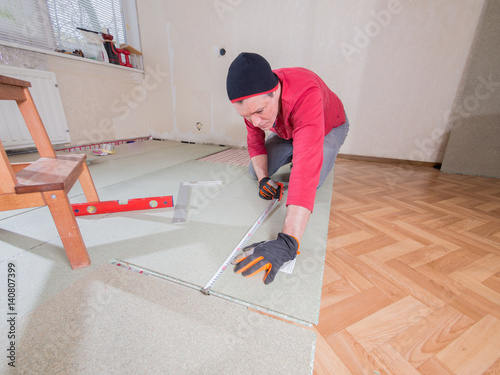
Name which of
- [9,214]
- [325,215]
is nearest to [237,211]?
[325,215]

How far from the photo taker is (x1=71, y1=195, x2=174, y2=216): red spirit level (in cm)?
117

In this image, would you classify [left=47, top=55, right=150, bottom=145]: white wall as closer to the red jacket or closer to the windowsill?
the windowsill

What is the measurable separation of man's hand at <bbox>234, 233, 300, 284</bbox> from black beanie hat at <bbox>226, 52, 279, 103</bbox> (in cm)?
56

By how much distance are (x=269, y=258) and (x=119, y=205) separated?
0.93 metres

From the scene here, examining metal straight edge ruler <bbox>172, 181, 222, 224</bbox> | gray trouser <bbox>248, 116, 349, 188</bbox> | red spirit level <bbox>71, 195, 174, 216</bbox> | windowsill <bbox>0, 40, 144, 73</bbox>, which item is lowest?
metal straight edge ruler <bbox>172, 181, 222, 224</bbox>

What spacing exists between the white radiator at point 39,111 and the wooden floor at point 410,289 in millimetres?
3192

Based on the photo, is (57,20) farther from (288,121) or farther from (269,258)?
(269,258)

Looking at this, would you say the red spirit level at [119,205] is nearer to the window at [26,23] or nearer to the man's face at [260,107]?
the man's face at [260,107]

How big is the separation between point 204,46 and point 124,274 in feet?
11.3

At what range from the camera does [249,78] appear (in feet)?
2.58

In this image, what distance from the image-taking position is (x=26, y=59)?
2299 mm

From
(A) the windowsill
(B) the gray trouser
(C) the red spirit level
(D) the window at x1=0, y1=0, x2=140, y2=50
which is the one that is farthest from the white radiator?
(B) the gray trouser

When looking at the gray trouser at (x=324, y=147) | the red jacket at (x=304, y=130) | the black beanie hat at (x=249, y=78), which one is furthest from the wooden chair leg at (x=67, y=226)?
the gray trouser at (x=324, y=147)

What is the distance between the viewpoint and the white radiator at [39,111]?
85.8 inches
